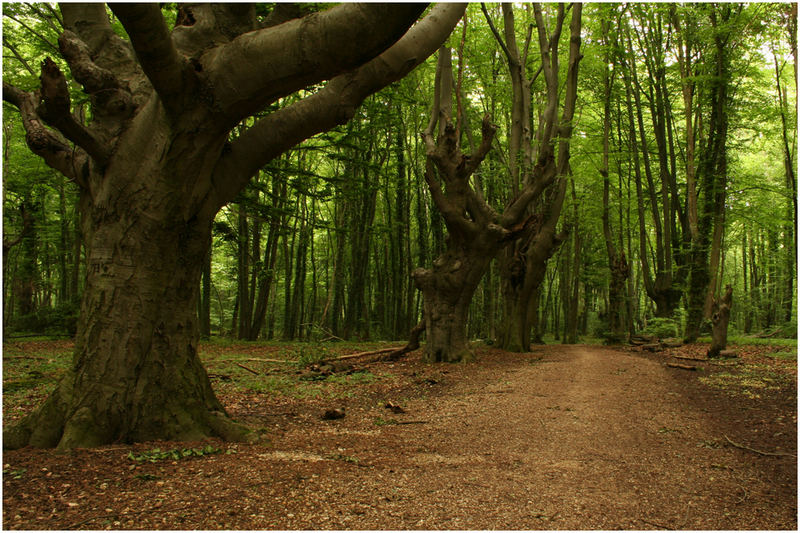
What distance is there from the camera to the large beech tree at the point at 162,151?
9.73 feet

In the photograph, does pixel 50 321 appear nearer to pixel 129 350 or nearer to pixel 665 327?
pixel 129 350

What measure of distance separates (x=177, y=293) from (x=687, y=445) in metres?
4.19

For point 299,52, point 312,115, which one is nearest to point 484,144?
point 312,115

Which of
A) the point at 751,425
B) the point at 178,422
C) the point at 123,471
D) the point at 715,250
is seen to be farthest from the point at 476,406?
the point at 715,250

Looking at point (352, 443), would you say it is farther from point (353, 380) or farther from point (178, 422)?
point (353, 380)

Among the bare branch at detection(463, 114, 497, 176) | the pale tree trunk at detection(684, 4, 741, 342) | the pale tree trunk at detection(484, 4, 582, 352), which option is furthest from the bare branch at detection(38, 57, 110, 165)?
the pale tree trunk at detection(684, 4, 741, 342)

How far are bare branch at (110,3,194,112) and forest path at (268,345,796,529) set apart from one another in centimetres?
270

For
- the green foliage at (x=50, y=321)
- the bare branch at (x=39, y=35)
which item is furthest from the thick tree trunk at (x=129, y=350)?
the green foliage at (x=50, y=321)

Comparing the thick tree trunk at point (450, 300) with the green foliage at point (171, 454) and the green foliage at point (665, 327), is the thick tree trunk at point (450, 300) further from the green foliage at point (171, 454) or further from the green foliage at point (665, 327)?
the green foliage at point (665, 327)

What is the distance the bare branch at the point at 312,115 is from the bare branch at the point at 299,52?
15.9 inches

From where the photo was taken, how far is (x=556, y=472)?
3.09m

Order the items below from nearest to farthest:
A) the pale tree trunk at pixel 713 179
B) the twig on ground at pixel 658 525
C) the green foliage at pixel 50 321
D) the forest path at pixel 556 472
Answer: the twig on ground at pixel 658 525 < the forest path at pixel 556 472 < the pale tree trunk at pixel 713 179 < the green foliage at pixel 50 321

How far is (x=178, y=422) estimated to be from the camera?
3.52 m

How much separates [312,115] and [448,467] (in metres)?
2.81
